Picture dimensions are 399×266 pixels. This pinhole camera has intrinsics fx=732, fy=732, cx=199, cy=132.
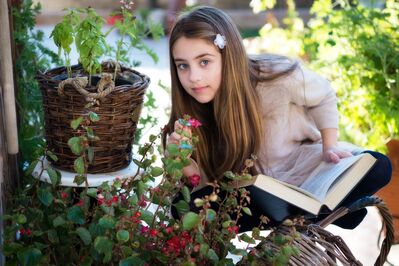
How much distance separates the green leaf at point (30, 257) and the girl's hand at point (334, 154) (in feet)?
3.17

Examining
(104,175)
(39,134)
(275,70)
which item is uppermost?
(275,70)

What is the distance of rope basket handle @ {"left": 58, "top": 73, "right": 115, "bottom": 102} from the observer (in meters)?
2.01

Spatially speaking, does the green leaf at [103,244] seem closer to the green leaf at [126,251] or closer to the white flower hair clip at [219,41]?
the green leaf at [126,251]

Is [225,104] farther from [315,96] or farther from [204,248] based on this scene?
[204,248]

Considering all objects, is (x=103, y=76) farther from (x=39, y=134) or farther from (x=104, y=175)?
(x=39, y=134)

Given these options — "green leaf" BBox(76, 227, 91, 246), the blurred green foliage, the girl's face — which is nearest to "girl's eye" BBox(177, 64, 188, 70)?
the girl's face

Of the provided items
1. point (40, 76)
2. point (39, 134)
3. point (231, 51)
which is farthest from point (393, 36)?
point (40, 76)

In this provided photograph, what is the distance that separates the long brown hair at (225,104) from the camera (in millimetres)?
2312

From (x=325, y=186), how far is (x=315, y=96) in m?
0.50

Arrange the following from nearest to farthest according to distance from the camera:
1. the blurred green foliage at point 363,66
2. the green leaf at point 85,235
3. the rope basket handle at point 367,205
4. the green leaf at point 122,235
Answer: the green leaf at point 122,235 < the green leaf at point 85,235 < the rope basket handle at point 367,205 < the blurred green foliage at point 363,66

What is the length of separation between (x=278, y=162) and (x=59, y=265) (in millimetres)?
912

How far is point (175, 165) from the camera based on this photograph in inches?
67.7

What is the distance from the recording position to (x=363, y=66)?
3395 mm

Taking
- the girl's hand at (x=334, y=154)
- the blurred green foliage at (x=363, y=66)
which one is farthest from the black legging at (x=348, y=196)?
the blurred green foliage at (x=363, y=66)
